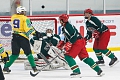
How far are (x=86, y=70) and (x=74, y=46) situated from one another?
1087 millimetres

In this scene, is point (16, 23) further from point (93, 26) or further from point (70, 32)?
point (93, 26)

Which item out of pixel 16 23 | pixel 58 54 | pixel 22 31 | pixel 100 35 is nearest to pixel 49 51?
pixel 58 54

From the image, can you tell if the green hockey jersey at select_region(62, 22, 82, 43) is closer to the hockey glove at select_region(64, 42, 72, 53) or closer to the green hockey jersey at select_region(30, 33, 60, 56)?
the hockey glove at select_region(64, 42, 72, 53)

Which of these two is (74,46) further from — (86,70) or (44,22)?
(44,22)

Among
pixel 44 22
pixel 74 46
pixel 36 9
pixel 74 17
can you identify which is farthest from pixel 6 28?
pixel 36 9

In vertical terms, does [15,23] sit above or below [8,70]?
above

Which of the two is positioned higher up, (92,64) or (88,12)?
(88,12)

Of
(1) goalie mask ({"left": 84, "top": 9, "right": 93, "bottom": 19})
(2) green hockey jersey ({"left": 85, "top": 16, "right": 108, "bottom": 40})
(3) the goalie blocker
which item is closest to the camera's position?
(3) the goalie blocker

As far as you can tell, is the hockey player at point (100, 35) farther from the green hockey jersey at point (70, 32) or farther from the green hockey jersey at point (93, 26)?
the green hockey jersey at point (70, 32)

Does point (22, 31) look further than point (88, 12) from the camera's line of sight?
No

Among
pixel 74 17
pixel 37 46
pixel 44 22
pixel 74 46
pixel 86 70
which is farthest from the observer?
pixel 74 17

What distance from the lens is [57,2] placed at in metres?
13.0

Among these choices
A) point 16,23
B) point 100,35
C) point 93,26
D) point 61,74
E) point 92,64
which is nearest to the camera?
point 92,64

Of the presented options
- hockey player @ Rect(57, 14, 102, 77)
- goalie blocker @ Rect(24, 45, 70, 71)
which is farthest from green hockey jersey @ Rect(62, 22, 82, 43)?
goalie blocker @ Rect(24, 45, 70, 71)
